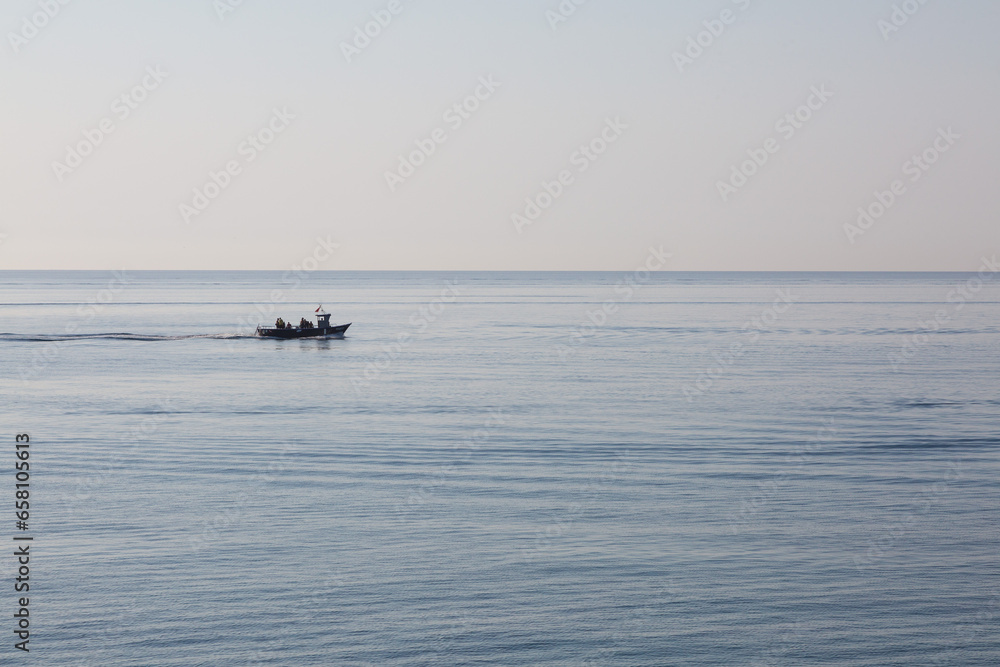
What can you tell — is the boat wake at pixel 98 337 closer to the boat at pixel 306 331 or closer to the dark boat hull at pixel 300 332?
the dark boat hull at pixel 300 332

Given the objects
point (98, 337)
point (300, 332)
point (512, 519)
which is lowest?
point (512, 519)

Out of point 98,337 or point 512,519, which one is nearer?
point 512,519

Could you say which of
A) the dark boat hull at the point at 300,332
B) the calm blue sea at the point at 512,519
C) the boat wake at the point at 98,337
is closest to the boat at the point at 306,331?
the dark boat hull at the point at 300,332

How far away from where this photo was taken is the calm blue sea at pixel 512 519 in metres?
18.9

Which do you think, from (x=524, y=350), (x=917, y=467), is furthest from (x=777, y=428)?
(x=524, y=350)

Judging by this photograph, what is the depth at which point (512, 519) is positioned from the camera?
A: 2630 centimetres

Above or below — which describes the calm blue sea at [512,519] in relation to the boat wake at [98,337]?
below

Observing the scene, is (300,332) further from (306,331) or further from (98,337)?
(98,337)

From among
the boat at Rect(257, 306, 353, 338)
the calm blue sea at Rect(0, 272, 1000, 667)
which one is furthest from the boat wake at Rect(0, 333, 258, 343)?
the calm blue sea at Rect(0, 272, 1000, 667)

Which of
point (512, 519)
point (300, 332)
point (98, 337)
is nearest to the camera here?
point (512, 519)

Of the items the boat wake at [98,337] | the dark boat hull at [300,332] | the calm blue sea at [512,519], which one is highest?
the dark boat hull at [300,332]

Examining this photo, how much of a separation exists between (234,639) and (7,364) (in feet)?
192

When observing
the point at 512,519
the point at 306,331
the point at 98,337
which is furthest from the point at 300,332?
the point at 512,519

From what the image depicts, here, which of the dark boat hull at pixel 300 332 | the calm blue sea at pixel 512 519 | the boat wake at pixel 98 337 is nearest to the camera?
the calm blue sea at pixel 512 519
